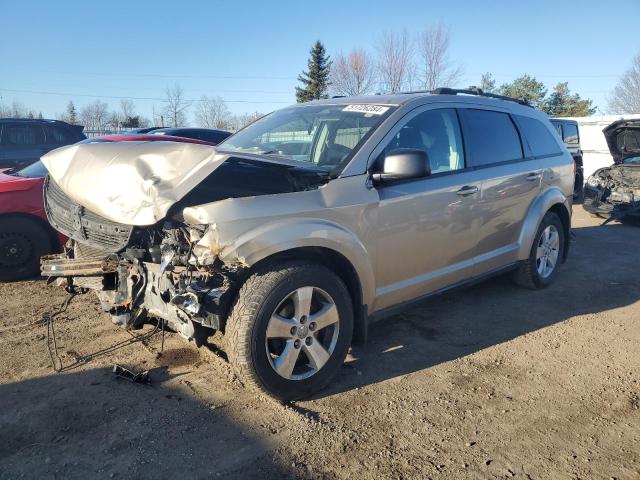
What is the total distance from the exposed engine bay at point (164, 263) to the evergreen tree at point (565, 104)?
41629 mm

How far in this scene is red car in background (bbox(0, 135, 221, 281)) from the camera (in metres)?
5.25

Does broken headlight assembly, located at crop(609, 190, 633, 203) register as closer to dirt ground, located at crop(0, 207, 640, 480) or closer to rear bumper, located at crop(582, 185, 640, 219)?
rear bumper, located at crop(582, 185, 640, 219)

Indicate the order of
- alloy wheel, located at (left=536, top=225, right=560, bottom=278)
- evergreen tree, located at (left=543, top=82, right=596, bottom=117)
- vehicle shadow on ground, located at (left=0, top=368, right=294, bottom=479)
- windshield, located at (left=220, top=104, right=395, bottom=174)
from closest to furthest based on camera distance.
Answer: vehicle shadow on ground, located at (left=0, top=368, right=294, bottom=479), windshield, located at (left=220, top=104, right=395, bottom=174), alloy wheel, located at (left=536, top=225, right=560, bottom=278), evergreen tree, located at (left=543, top=82, right=596, bottom=117)

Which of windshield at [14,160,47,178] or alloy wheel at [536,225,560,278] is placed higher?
windshield at [14,160,47,178]

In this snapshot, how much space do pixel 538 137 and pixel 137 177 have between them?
4.17 metres

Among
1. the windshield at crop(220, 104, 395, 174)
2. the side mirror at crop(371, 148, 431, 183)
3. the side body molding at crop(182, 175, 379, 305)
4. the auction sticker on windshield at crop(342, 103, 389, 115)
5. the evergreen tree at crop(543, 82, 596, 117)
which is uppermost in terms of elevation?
the evergreen tree at crop(543, 82, 596, 117)

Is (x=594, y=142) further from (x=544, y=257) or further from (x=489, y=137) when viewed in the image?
(x=489, y=137)

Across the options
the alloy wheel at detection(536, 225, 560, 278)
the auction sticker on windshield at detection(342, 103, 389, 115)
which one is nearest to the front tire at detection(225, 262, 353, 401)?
the auction sticker on windshield at detection(342, 103, 389, 115)

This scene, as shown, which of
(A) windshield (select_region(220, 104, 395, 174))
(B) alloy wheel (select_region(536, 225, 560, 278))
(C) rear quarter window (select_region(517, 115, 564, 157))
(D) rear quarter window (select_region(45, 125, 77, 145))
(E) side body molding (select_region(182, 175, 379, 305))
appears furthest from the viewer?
(D) rear quarter window (select_region(45, 125, 77, 145))

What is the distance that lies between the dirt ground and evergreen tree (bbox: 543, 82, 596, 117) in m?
40.7

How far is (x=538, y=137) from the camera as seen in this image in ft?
17.1

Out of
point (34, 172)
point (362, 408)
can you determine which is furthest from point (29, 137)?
point (362, 408)

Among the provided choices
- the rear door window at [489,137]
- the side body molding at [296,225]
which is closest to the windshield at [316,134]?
the side body molding at [296,225]

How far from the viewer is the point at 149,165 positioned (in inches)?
118
